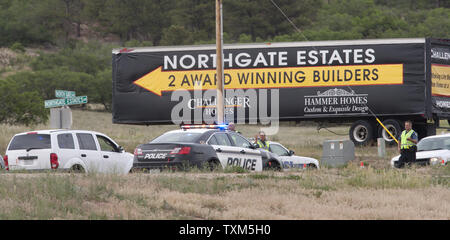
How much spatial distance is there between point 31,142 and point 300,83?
15281mm

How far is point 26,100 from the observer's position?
166 ft

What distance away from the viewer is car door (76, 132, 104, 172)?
18531 millimetres

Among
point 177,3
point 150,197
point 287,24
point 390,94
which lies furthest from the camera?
point 177,3

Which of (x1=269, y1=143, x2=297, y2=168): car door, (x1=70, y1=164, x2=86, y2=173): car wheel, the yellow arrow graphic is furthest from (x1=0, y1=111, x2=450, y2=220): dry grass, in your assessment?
the yellow arrow graphic

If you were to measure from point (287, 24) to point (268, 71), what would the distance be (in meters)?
66.8

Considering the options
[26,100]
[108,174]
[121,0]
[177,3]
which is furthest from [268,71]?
[121,0]

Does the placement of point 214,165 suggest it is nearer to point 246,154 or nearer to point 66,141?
point 246,154

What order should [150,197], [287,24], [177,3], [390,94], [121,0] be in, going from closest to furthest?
[150,197] < [390,94] < [287,24] < [177,3] < [121,0]

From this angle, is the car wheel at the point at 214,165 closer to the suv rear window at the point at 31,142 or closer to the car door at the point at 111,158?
the car door at the point at 111,158

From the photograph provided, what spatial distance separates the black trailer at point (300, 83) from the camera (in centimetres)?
3069

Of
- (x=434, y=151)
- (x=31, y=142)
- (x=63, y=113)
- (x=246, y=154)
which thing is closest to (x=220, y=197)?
(x=246, y=154)

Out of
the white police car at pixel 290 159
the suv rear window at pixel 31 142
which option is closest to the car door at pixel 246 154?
the white police car at pixel 290 159

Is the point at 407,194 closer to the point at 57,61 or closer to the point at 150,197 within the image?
the point at 150,197

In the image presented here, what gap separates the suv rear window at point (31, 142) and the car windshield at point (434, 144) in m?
10.0
